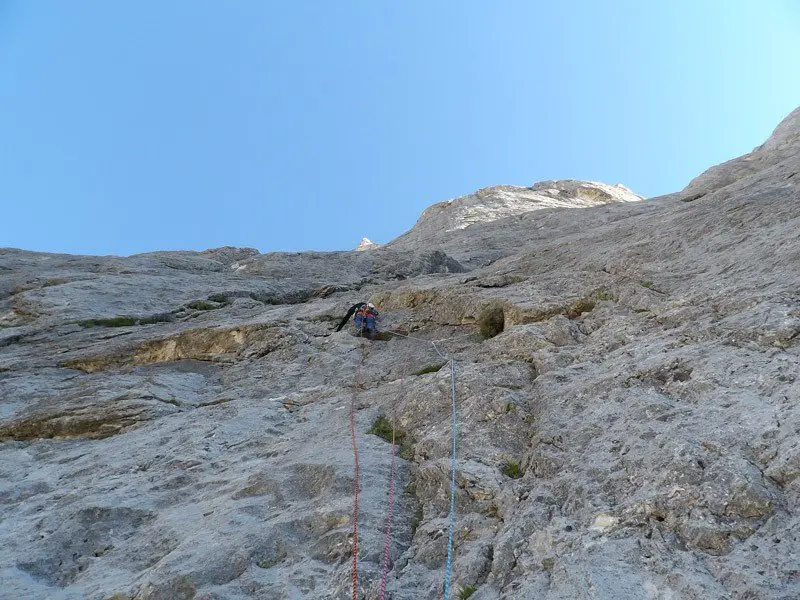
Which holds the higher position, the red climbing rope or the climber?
the climber

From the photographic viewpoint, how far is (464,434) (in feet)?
25.4

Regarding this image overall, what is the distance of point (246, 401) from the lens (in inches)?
436

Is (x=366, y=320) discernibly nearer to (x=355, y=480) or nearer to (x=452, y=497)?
(x=355, y=480)

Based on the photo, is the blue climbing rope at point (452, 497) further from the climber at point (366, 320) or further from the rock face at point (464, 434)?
the climber at point (366, 320)

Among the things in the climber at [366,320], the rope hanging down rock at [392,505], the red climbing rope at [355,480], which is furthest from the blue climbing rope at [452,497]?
the climber at [366,320]

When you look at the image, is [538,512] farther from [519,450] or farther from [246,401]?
[246,401]

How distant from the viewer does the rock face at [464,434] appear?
5.27 m

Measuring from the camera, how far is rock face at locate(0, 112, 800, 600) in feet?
17.3

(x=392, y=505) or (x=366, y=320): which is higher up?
(x=366, y=320)

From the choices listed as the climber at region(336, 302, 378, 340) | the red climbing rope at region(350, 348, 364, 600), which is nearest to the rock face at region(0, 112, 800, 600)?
the red climbing rope at region(350, 348, 364, 600)

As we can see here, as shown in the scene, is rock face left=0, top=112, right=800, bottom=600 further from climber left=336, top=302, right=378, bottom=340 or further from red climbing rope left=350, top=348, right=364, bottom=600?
climber left=336, top=302, right=378, bottom=340

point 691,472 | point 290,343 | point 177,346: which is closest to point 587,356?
point 691,472

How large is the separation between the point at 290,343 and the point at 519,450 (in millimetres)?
7365

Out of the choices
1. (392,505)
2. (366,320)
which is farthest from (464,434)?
(366,320)
